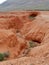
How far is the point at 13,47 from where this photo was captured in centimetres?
1903

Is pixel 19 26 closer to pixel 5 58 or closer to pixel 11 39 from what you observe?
pixel 11 39

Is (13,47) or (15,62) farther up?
(15,62)

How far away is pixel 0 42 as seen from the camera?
18484 mm

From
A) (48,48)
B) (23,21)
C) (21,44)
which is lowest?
(23,21)

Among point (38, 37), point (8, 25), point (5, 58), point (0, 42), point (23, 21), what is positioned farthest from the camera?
point (23, 21)

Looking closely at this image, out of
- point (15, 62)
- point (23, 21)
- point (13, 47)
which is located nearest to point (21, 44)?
point (13, 47)

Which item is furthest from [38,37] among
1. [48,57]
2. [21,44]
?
[48,57]

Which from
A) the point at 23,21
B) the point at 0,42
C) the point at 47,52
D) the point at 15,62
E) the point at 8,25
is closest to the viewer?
the point at 15,62

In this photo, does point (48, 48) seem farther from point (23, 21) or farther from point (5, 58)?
point (23, 21)

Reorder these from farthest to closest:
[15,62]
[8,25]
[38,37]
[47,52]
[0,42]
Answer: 1. [8,25]
2. [38,37]
3. [0,42]
4. [47,52]
5. [15,62]

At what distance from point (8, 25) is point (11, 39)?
8.47 metres

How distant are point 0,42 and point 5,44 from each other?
0.43 metres

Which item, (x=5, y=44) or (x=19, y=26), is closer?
(x=5, y=44)

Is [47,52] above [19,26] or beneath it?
above
